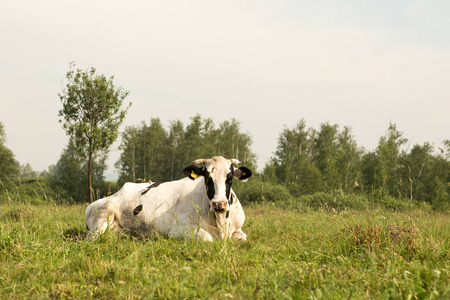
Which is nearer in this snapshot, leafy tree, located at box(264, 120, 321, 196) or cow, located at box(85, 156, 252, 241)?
cow, located at box(85, 156, 252, 241)

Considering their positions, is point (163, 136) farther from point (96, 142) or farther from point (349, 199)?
point (349, 199)

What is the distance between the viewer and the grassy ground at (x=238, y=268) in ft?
11.1

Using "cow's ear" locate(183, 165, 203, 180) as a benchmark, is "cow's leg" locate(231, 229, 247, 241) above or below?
below

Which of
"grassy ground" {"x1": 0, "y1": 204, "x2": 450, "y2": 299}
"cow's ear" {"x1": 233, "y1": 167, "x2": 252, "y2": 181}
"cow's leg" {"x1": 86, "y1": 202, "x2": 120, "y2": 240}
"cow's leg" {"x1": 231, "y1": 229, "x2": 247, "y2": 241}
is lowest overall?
"cow's leg" {"x1": 231, "y1": 229, "x2": 247, "y2": 241}

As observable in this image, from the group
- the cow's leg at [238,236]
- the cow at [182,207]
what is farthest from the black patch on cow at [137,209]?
the cow's leg at [238,236]

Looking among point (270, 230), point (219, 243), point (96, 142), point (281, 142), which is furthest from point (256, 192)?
point (281, 142)

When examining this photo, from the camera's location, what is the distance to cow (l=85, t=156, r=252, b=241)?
21.9ft

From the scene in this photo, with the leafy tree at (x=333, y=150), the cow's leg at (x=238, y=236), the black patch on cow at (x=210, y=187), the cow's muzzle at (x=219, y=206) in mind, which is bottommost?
the cow's leg at (x=238, y=236)

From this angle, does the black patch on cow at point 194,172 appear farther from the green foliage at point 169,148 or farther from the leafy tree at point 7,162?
A: the leafy tree at point 7,162

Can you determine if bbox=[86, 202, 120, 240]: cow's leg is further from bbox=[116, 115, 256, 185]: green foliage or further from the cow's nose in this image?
bbox=[116, 115, 256, 185]: green foliage

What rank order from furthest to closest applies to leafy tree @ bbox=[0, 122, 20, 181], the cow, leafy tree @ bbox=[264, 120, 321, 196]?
1. leafy tree @ bbox=[0, 122, 20, 181]
2. leafy tree @ bbox=[264, 120, 321, 196]
3. the cow

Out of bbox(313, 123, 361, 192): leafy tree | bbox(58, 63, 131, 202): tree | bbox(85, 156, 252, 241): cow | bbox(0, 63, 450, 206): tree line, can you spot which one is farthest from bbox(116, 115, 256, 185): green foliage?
bbox(85, 156, 252, 241): cow

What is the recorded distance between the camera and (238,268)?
411cm

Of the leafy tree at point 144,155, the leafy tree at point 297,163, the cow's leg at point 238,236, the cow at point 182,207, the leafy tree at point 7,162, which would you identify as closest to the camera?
the cow's leg at point 238,236
